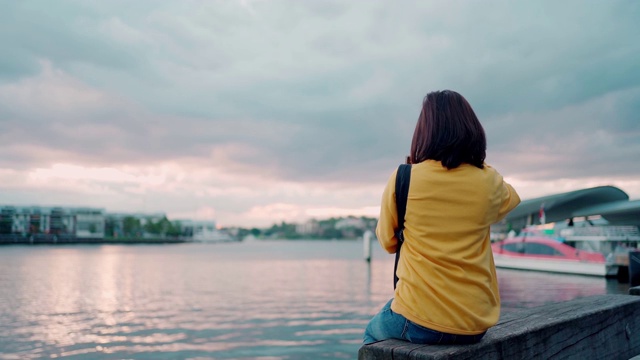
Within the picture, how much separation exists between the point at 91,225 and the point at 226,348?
201 metres

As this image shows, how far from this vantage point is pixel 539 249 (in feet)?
143

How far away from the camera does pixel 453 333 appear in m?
2.32

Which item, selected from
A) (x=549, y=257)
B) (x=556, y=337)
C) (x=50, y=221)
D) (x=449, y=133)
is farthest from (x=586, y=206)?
(x=50, y=221)

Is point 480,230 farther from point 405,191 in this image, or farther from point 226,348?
point 226,348

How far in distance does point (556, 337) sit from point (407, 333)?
0.91 metres

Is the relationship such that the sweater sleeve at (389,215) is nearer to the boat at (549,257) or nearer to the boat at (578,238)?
the boat at (578,238)

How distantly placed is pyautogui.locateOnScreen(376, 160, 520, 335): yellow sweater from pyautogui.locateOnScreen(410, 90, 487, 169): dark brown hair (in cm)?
5

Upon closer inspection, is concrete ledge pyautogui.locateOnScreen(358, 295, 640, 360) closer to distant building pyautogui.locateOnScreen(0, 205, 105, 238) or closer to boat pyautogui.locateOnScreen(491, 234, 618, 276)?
boat pyautogui.locateOnScreen(491, 234, 618, 276)

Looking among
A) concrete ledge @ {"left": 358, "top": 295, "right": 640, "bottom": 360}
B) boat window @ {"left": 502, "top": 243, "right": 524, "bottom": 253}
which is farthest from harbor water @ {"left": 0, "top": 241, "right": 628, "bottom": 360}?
concrete ledge @ {"left": 358, "top": 295, "right": 640, "bottom": 360}

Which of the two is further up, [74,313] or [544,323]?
[544,323]

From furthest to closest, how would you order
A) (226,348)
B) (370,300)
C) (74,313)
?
1. (370,300)
2. (74,313)
3. (226,348)

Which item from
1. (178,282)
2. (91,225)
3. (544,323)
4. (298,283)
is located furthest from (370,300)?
(91,225)

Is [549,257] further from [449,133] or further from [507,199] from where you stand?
[449,133]

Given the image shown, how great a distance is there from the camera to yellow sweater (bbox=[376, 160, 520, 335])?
2.35m
